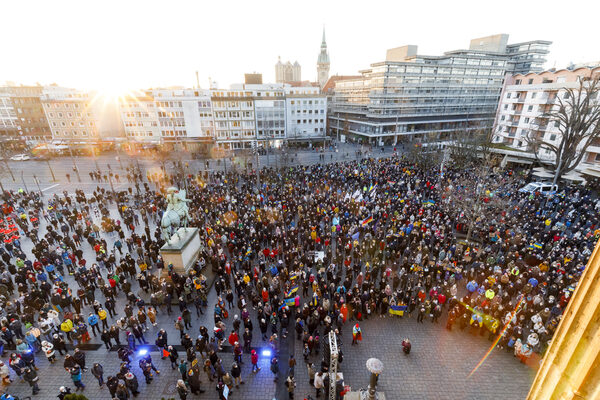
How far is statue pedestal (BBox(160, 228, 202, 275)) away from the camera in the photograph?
16.3m

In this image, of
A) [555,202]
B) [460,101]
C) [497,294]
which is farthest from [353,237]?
[460,101]

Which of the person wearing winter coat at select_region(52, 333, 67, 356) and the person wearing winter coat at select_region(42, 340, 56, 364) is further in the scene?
the person wearing winter coat at select_region(52, 333, 67, 356)

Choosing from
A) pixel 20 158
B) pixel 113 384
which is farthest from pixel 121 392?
pixel 20 158

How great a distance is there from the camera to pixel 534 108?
45500mm

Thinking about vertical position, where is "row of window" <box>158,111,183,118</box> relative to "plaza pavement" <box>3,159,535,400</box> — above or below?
above

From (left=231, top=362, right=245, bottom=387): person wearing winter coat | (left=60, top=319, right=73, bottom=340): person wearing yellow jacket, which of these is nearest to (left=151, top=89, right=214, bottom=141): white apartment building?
(left=60, top=319, right=73, bottom=340): person wearing yellow jacket

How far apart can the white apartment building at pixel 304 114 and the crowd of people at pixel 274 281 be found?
4032 centimetres

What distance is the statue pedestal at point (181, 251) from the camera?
16.3m

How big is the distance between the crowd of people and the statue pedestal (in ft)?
1.51

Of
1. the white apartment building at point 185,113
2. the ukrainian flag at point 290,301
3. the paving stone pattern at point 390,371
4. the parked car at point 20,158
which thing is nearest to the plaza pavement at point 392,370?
the paving stone pattern at point 390,371

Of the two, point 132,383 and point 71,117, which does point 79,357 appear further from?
point 71,117

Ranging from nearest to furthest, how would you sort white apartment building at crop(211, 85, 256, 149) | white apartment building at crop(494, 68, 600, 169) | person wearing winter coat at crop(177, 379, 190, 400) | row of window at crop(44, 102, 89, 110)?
person wearing winter coat at crop(177, 379, 190, 400) → white apartment building at crop(494, 68, 600, 169) → white apartment building at crop(211, 85, 256, 149) → row of window at crop(44, 102, 89, 110)

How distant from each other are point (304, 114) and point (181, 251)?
181 feet

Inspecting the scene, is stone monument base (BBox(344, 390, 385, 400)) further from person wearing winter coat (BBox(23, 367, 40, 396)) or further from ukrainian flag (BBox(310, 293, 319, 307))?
person wearing winter coat (BBox(23, 367, 40, 396))
